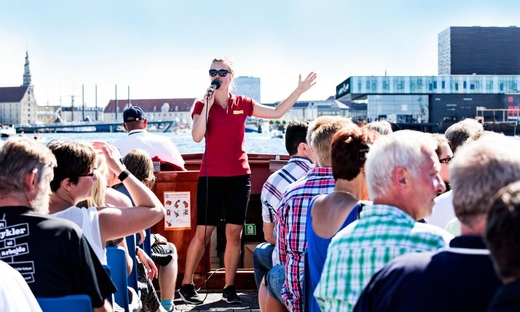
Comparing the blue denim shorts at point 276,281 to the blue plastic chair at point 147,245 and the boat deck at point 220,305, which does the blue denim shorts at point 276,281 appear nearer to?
the blue plastic chair at point 147,245

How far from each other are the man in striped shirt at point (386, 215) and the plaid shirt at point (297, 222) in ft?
2.92

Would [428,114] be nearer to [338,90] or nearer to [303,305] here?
[338,90]

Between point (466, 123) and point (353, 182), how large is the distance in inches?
88.8

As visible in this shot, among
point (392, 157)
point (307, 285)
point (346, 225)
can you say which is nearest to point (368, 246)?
point (392, 157)

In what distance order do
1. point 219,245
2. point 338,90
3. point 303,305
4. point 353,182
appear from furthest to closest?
point 338,90
point 219,245
point 303,305
point 353,182

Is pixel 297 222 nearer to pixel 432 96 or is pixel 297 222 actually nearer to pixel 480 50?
pixel 432 96

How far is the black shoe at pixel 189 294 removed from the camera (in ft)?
15.7

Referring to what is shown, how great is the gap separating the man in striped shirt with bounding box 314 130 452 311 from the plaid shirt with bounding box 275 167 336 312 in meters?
0.89

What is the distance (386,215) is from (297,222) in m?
1.07

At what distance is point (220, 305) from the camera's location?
4.76 m

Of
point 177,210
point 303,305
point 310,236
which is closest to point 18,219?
point 310,236

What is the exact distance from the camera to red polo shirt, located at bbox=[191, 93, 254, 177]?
472 centimetres

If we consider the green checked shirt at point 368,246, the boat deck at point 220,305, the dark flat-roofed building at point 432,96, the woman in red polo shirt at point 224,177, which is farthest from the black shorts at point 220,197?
the dark flat-roofed building at point 432,96

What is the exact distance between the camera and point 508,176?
1.50 m
